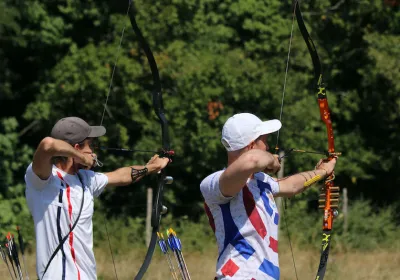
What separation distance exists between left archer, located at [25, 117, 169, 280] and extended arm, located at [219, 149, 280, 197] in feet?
2.67

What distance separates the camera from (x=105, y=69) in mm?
15484

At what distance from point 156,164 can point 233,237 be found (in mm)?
1382

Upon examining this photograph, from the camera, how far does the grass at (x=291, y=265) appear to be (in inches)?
380

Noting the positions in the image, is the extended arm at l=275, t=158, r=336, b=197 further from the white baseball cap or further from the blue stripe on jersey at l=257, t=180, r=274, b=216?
the white baseball cap

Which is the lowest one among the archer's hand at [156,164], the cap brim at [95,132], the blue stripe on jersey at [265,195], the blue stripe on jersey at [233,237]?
the blue stripe on jersey at [233,237]

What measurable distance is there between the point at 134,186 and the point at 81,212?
38.8 feet

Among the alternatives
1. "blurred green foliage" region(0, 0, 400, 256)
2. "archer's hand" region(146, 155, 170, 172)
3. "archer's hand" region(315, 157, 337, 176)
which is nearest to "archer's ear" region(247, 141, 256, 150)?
"archer's hand" region(315, 157, 337, 176)

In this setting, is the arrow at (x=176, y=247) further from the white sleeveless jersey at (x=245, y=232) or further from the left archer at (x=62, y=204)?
the white sleeveless jersey at (x=245, y=232)

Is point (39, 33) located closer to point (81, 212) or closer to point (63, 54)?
point (63, 54)

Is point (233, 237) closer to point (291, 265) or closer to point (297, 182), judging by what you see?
point (297, 182)

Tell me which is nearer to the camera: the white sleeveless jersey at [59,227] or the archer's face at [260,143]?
the archer's face at [260,143]

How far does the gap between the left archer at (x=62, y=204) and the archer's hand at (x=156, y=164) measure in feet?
2.36

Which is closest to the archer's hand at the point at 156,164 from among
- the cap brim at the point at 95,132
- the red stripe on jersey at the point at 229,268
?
the cap brim at the point at 95,132

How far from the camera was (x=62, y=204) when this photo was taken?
4.70 metres
